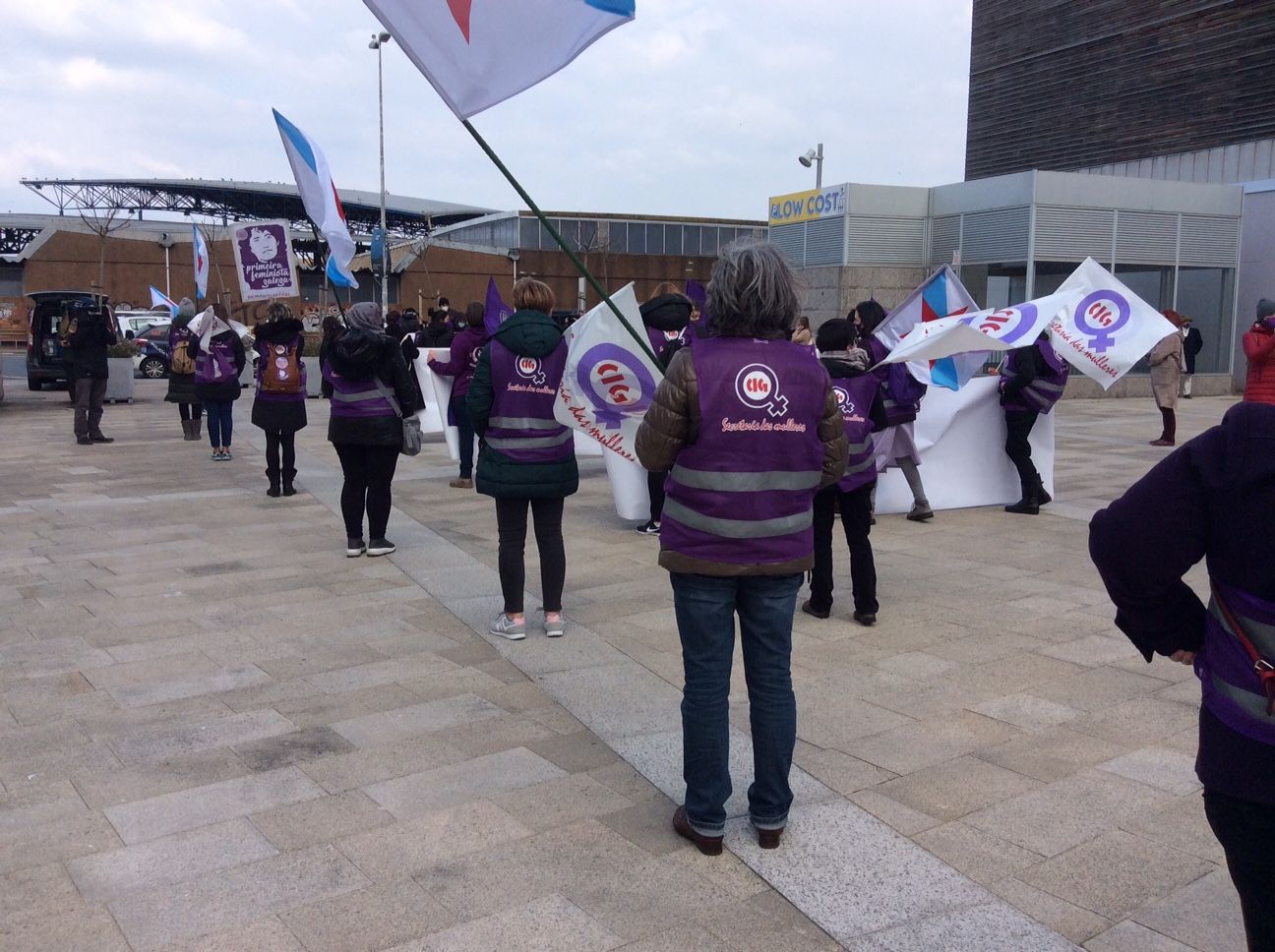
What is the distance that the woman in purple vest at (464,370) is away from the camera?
10.7 metres

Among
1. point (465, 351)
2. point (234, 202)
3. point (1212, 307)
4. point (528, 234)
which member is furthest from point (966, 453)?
point (234, 202)

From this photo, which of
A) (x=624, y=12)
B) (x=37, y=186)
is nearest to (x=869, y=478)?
(x=624, y=12)

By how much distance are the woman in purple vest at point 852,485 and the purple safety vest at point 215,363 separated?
27.8 feet

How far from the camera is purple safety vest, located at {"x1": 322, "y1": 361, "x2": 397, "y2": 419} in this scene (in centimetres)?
771

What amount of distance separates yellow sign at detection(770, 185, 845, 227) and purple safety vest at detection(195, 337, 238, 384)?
16569 mm

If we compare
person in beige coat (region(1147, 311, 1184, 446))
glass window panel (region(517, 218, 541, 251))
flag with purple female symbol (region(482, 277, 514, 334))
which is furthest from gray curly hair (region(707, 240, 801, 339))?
glass window panel (region(517, 218, 541, 251))

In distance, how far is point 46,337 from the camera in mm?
23203

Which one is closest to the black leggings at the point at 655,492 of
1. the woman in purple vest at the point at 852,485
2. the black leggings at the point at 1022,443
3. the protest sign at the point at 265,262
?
the woman in purple vest at the point at 852,485

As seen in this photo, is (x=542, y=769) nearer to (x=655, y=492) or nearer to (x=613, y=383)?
(x=613, y=383)

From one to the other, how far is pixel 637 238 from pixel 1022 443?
55709 millimetres

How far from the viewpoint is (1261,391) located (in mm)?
9000

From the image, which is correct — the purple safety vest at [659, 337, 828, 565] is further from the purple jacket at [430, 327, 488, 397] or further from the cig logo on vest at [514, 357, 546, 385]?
the purple jacket at [430, 327, 488, 397]

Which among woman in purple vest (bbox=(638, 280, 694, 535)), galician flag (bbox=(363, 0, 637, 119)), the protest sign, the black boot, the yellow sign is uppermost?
the yellow sign

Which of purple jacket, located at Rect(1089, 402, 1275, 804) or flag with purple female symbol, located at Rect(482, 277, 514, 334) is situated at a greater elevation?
flag with purple female symbol, located at Rect(482, 277, 514, 334)
